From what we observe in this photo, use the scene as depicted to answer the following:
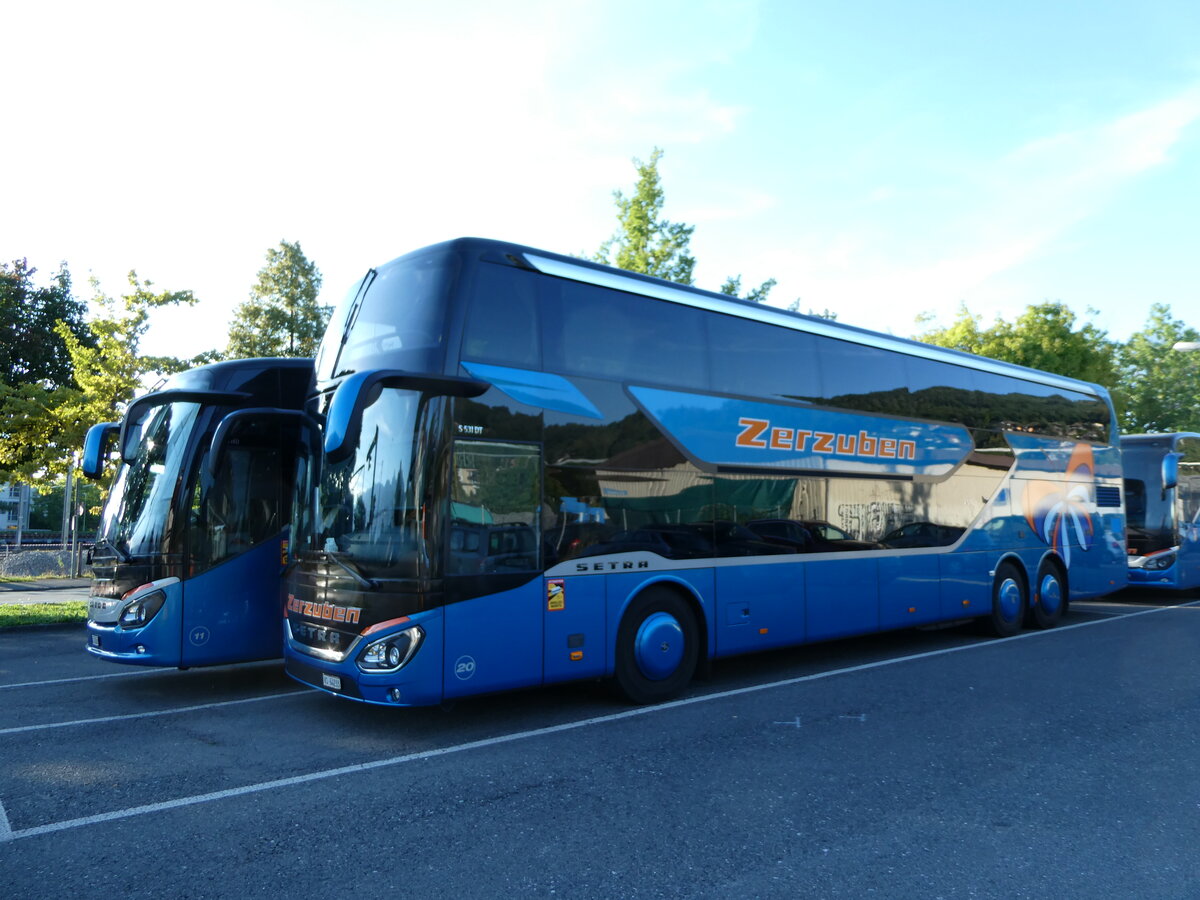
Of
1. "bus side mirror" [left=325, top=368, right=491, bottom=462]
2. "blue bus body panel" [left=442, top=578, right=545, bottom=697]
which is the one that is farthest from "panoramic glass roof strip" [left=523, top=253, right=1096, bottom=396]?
"blue bus body panel" [left=442, top=578, right=545, bottom=697]

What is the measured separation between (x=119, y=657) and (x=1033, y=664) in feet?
32.5

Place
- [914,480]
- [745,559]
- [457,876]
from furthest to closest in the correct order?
[914,480], [745,559], [457,876]

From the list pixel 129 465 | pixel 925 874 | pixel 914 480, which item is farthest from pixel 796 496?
pixel 129 465

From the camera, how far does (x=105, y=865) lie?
436 cm

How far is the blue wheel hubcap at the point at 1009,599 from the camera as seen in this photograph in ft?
41.1

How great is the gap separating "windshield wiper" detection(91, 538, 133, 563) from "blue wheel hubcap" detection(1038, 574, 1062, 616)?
12.4 metres

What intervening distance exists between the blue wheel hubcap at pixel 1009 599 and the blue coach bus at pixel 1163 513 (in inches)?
244

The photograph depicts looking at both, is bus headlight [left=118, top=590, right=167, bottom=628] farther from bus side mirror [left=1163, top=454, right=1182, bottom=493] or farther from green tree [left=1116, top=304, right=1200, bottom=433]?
Answer: green tree [left=1116, top=304, right=1200, bottom=433]

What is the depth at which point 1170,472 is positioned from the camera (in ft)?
56.6

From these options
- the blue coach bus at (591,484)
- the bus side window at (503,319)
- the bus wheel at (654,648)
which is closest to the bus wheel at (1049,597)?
the blue coach bus at (591,484)

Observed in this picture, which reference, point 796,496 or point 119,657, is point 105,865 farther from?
point 796,496

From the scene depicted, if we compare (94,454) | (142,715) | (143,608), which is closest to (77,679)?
(143,608)

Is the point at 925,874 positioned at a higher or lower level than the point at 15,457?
lower

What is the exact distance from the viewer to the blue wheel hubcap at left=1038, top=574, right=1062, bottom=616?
1330 centimetres
